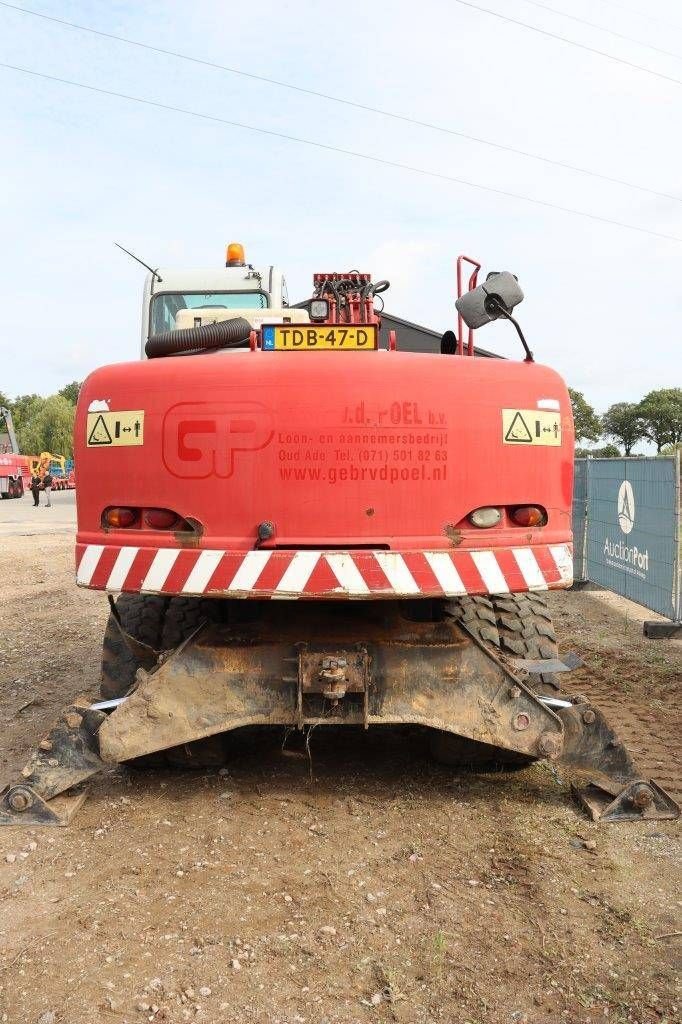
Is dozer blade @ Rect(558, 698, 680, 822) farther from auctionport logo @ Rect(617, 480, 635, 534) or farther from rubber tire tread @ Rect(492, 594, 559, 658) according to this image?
auctionport logo @ Rect(617, 480, 635, 534)

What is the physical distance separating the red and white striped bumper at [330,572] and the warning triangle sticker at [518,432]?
0.43 m

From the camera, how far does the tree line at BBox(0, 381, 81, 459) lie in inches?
3098

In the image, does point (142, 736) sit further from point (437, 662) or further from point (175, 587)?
point (437, 662)

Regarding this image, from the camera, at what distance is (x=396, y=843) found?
132 inches

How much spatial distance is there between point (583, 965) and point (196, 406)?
2.30 meters

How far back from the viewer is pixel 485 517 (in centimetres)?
332

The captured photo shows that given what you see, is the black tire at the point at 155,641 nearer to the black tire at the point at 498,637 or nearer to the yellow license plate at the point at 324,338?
the black tire at the point at 498,637

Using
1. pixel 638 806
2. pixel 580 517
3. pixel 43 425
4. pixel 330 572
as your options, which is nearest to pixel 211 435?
pixel 330 572

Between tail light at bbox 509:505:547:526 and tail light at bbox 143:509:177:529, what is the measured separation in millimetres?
1366

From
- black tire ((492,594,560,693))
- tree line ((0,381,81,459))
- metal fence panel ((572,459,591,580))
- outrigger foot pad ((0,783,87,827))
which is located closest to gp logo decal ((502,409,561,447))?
black tire ((492,594,560,693))

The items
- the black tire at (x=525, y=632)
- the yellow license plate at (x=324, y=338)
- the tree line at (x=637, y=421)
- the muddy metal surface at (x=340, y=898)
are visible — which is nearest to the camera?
the muddy metal surface at (x=340, y=898)

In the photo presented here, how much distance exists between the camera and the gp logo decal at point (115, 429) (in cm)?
331

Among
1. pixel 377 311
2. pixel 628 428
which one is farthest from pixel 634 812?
pixel 628 428

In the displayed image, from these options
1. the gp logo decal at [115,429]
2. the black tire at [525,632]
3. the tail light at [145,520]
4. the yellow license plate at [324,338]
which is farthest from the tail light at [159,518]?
the black tire at [525,632]
